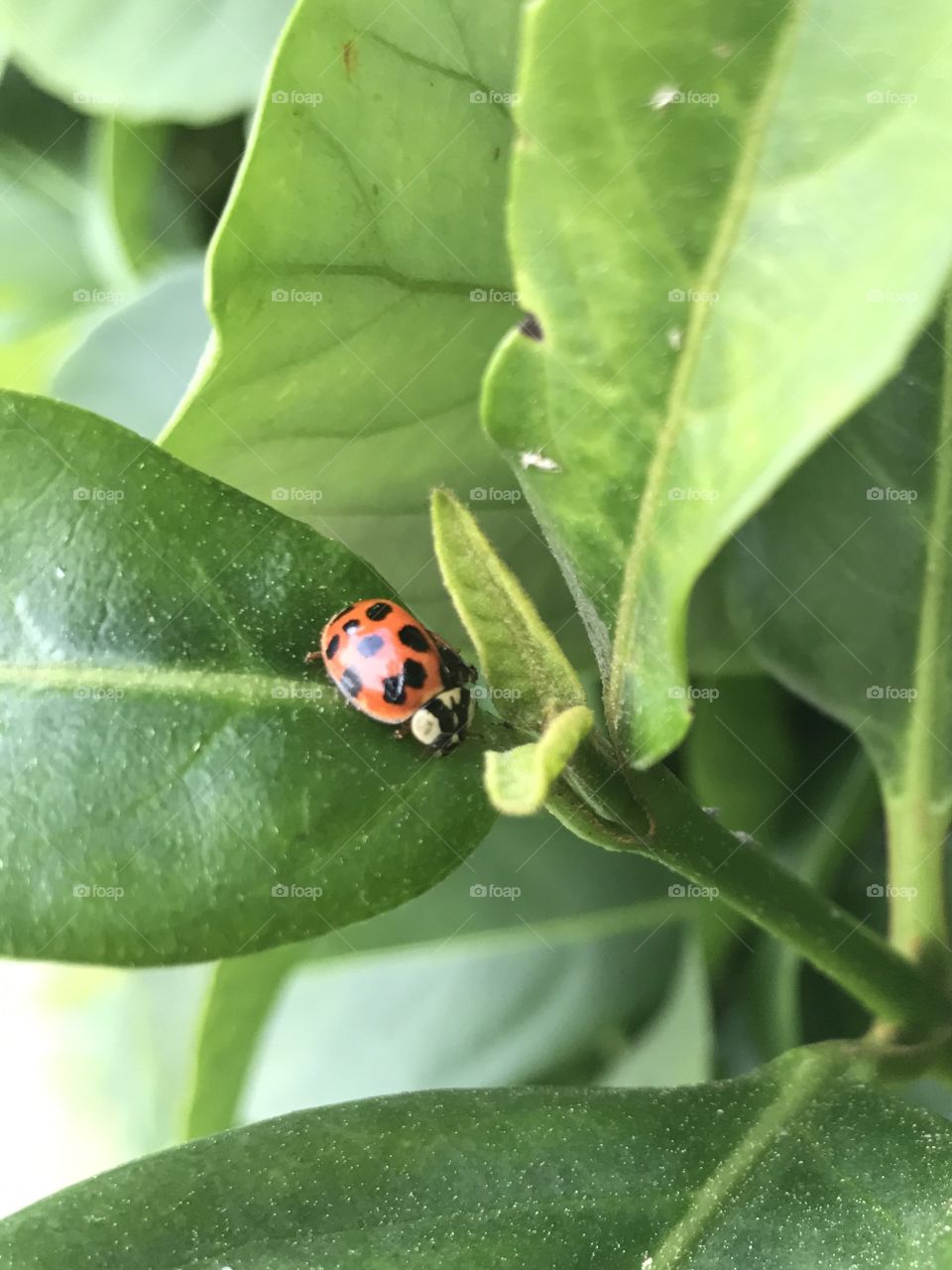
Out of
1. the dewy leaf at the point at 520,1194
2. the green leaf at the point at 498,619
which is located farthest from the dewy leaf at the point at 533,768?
the dewy leaf at the point at 520,1194

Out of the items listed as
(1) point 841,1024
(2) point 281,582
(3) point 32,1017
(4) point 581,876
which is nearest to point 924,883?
(1) point 841,1024

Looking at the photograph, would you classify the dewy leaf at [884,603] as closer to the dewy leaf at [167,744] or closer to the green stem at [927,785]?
the green stem at [927,785]

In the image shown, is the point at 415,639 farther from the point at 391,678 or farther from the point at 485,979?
the point at 485,979

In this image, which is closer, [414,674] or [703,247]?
[703,247]

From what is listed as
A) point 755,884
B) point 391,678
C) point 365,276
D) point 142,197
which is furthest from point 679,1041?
point 142,197

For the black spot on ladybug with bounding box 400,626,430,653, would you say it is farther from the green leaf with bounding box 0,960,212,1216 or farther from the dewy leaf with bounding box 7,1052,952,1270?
the green leaf with bounding box 0,960,212,1216

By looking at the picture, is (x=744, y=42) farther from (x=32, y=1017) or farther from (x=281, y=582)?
(x=32, y=1017)

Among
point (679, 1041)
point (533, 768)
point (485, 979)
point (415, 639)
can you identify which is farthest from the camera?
point (485, 979)
